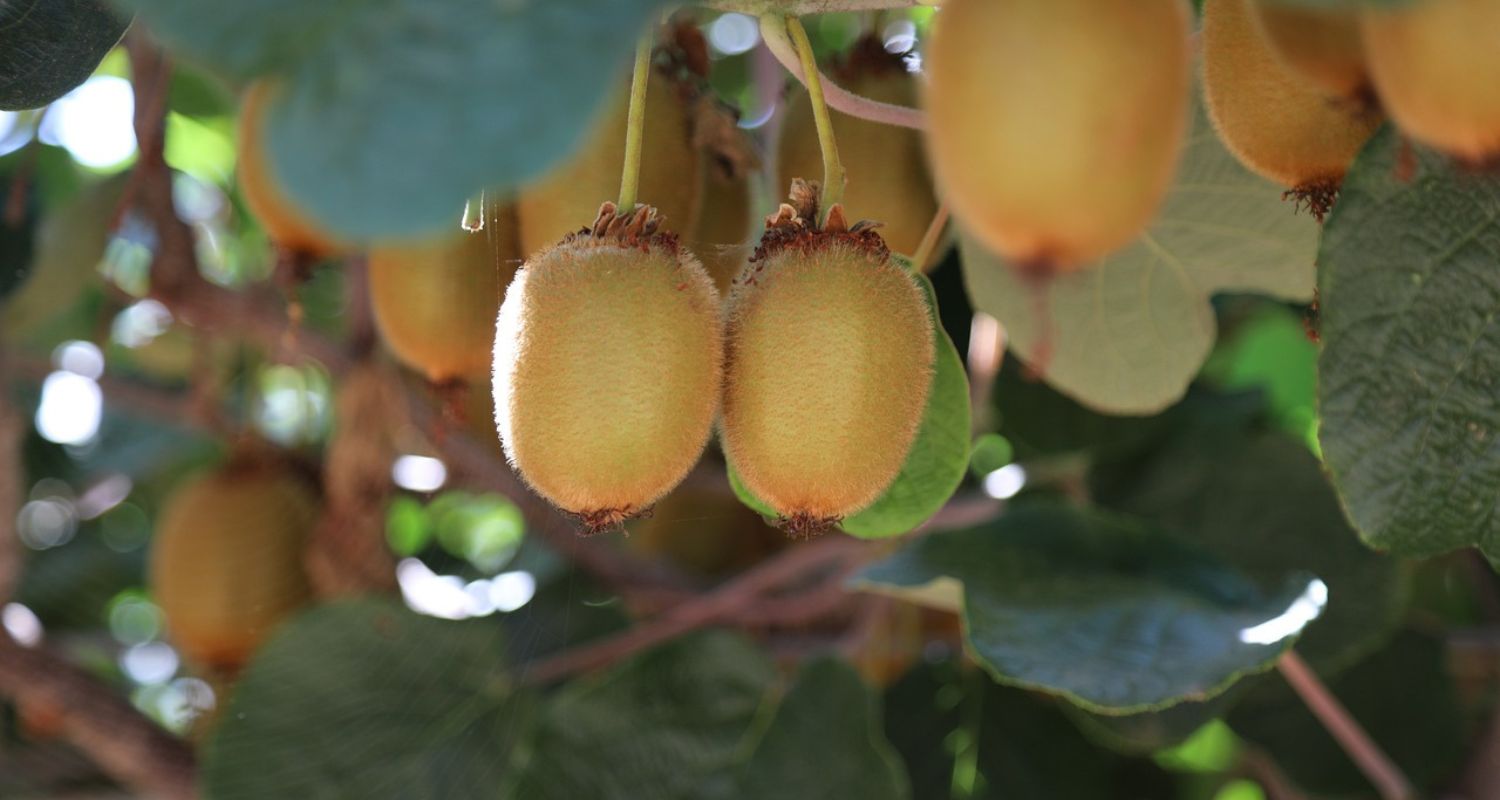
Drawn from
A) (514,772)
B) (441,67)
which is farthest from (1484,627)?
(441,67)

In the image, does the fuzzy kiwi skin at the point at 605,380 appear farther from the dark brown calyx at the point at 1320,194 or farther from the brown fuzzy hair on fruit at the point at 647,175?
the dark brown calyx at the point at 1320,194

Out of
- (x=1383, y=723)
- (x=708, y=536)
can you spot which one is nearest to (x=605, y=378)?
(x=708, y=536)

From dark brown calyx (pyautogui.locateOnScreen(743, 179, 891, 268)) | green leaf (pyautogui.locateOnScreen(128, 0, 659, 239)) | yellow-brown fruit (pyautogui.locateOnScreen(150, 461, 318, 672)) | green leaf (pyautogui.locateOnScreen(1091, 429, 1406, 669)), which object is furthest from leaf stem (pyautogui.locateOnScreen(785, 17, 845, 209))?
yellow-brown fruit (pyautogui.locateOnScreen(150, 461, 318, 672))

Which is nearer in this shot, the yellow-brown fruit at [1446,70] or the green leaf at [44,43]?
the yellow-brown fruit at [1446,70]

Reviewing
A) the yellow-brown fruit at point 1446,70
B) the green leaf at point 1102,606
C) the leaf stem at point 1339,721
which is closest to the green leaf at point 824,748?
the green leaf at point 1102,606

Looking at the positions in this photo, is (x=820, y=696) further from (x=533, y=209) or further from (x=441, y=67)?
(x=441, y=67)

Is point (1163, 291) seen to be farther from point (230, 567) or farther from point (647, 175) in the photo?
point (230, 567)

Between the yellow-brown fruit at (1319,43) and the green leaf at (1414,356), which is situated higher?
the yellow-brown fruit at (1319,43)
